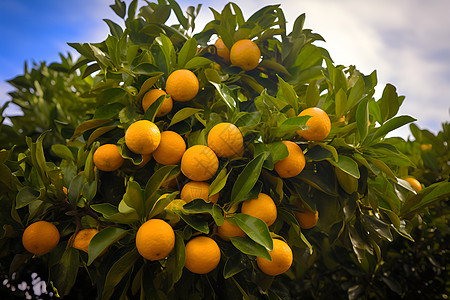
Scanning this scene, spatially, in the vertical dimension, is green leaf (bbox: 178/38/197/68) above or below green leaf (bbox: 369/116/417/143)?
above

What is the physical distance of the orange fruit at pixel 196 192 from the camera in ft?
2.70

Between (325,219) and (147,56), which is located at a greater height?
(147,56)

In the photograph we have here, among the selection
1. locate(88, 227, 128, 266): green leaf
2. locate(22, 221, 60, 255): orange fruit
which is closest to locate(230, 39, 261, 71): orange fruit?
locate(88, 227, 128, 266): green leaf

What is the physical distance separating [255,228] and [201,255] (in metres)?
0.13

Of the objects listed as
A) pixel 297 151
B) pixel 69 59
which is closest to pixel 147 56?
pixel 297 151

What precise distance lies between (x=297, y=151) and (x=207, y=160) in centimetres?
20

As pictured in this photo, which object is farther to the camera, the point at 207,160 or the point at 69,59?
the point at 69,59

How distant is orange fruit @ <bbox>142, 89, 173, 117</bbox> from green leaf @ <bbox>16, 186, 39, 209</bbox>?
14.2 inches

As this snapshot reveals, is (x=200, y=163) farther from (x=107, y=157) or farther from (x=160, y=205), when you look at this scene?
(x=107, y=157)

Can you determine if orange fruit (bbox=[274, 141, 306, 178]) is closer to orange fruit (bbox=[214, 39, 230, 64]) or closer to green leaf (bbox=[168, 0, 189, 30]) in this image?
orange fruit (bbox=[214, 39, 230, 64])

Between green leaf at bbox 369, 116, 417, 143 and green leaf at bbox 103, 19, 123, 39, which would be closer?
green leaf at bbox 369, 116, 417, 143

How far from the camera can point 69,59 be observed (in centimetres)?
201

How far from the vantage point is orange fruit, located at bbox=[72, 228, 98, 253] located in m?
0.92

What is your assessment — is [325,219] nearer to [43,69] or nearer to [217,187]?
[217,187]
